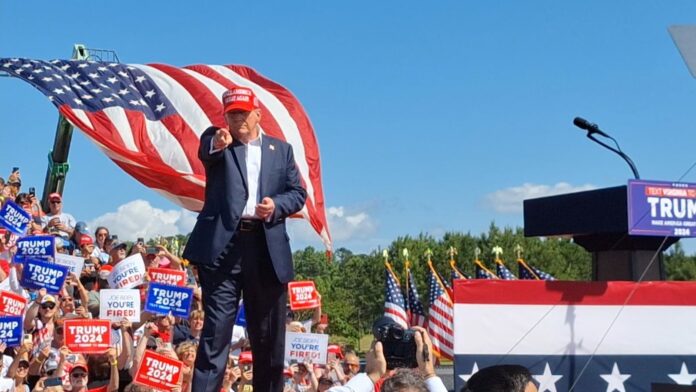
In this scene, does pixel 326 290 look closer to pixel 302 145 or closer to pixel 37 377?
pixel 302 145

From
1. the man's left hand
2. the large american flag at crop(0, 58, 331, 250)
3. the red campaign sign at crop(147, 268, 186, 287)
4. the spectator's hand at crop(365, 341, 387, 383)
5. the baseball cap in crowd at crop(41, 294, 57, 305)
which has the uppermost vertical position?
the large american flag at crop(0, 58, 331, 250)

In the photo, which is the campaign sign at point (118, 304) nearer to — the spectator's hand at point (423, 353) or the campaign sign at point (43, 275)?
the campaign sign at point (43, 275)

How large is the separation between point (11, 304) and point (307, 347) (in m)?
2.60

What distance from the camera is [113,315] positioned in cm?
831

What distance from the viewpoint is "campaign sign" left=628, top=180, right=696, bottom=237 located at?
5.07 meters

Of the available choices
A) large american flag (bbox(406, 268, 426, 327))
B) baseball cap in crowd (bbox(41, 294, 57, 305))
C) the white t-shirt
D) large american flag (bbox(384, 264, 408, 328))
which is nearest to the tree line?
large american flag (bbox(406, 268, 426, 327))

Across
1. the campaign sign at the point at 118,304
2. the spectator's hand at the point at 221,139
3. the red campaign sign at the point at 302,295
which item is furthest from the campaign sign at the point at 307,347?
the spectator's hand at the point at 221,139

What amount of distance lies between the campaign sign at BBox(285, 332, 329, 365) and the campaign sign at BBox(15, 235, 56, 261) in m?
2.60

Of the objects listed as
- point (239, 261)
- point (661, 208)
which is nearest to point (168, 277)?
point (239, 261)

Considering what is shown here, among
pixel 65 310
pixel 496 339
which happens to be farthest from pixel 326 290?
pixel 496 339

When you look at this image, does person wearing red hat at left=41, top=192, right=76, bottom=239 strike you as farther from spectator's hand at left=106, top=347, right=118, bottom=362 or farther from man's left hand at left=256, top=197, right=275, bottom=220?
man's left hand at left=256, top=197, right=275, bottom=220

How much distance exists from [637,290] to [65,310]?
19.0 ft

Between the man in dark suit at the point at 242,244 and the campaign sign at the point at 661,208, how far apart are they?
1765 millimetres

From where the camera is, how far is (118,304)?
839cm
